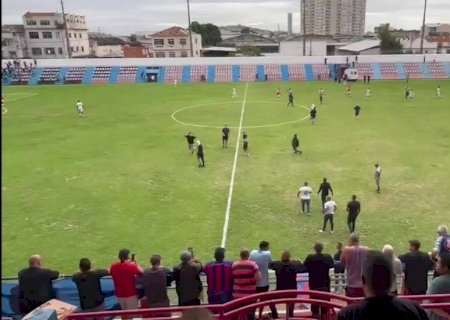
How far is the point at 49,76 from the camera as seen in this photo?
6147cm

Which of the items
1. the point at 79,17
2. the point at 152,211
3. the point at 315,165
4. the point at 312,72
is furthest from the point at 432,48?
the point at 152,211

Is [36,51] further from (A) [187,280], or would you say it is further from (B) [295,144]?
(A) [187,280]

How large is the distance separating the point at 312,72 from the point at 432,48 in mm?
50087

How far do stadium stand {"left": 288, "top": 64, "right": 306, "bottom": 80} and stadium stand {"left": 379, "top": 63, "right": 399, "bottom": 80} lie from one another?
10.4m

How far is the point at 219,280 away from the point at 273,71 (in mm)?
56650

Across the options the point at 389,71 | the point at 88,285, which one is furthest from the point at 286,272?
the point at 389,71

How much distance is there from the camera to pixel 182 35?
323 ft

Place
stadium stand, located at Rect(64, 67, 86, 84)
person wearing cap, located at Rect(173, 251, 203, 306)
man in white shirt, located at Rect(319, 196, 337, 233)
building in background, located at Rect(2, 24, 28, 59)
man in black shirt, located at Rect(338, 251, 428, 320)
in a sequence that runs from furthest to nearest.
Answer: building in background, located at Rect(2, 24, 28, 59) → stadium stand, located at Rect(64, 67, 86, 84) → man in white shirt, located at Rect(319, 196, 337, 233) → person wearing cap, located at Rect(173, 251, 203, 306) → man in black shirt, located at Rect(338, 251, 428, 320)

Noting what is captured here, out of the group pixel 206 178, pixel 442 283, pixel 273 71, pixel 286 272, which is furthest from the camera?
pixel 273 71

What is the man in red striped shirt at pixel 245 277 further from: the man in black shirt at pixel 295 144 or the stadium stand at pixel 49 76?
the stadium stand at pixel 49 76

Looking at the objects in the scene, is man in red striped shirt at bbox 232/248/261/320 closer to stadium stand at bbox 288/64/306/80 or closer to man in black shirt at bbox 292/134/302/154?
man in black shirt at bbox 292/134/302/154

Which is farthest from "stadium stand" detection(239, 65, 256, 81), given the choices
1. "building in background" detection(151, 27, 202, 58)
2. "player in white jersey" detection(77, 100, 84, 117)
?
"building in background" detection(151, 27, 202, 58)

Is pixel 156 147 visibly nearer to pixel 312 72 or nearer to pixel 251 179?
pixel 251 179

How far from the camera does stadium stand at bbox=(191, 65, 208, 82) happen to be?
61.3 m
